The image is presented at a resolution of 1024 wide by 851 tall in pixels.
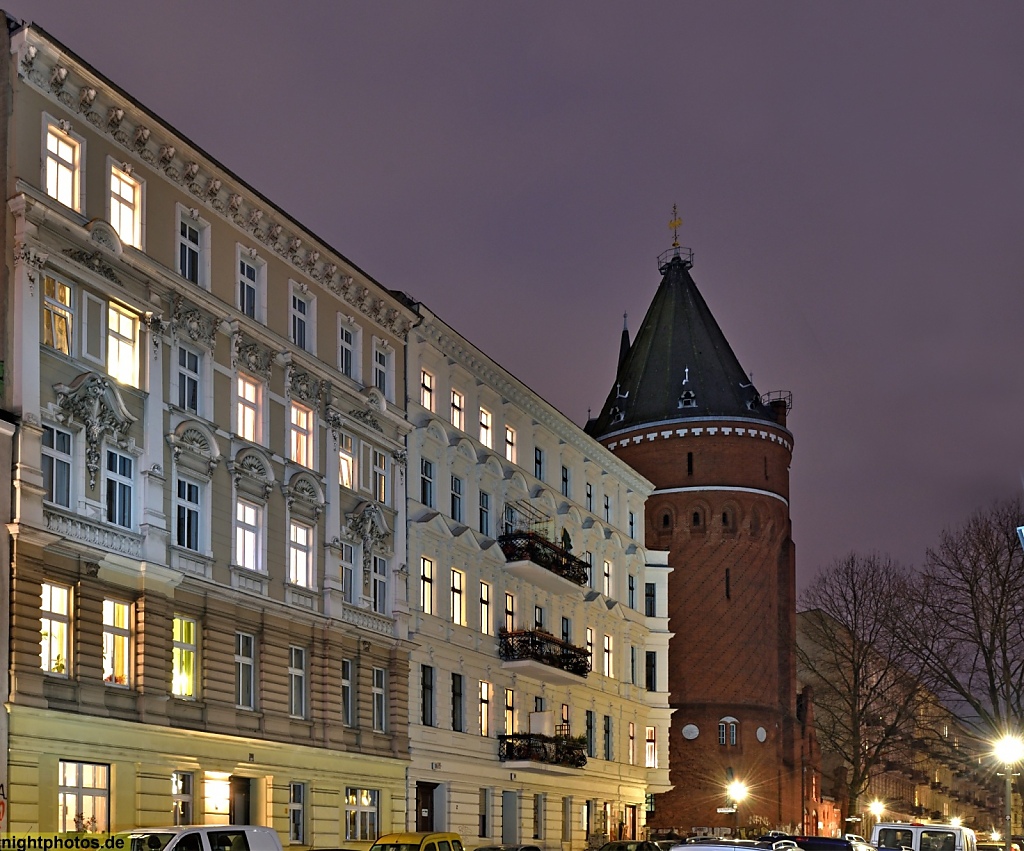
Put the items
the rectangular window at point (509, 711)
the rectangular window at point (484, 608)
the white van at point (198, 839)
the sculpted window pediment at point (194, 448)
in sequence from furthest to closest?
the rectangular window at point (509, 711) < the rectangular window at point (484, 608) < the sculpted window pediment at point (194, 448) < the white van at point (198, 839)

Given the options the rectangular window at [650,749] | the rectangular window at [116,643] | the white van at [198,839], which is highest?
the rectangular window at [116,643]

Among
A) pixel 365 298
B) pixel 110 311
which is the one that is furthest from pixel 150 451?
pixel 365 298

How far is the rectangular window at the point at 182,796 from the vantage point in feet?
105

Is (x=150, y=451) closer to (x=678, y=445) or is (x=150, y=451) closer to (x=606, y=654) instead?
(x=606, y=654)

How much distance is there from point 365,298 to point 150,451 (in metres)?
12.1

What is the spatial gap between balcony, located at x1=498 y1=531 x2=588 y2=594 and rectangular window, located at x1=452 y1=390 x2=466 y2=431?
433 cm

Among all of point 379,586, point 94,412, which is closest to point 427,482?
point 379,586

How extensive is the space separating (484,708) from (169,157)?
22346mm

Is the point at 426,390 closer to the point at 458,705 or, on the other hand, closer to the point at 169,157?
the point at 458,705

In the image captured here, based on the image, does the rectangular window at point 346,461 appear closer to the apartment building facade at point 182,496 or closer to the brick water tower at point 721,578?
the apartment building facade at point 182,496

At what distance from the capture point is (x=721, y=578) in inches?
3000

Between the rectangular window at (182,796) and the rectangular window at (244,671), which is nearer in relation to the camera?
the rectangular window at (182,796)

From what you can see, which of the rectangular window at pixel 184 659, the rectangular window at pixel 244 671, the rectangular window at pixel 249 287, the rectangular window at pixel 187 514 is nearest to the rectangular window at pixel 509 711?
the rectangular window at pixel 244 671

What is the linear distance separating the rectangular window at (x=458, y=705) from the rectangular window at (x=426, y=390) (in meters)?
8.39
